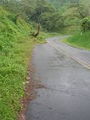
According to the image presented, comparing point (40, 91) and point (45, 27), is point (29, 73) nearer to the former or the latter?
point (40, 91)

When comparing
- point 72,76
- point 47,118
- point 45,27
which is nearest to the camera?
point 47,118

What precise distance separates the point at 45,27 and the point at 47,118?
8155 centimetres

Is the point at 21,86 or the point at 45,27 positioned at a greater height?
the point at 21,86

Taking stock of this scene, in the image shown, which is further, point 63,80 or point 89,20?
point 89,20

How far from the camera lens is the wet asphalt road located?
7.89m

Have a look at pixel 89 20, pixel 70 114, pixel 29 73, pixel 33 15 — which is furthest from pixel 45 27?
pixel 70 114

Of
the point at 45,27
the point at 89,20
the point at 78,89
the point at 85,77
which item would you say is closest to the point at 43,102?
the point at 78,89

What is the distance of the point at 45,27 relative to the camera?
8838 centimetres

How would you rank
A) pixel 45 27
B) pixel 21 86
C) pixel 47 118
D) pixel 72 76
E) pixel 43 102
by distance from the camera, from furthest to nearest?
1. pixel 45 27
2. pixel 72 76
3. pixel 21 86
4. pixel 43 102
5. pixel 47 118

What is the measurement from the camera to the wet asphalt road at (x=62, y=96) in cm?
789

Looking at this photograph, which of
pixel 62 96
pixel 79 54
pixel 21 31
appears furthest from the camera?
pixel 21 31

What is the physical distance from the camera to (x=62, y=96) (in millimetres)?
9719

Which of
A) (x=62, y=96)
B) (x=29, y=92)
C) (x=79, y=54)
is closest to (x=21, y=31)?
(x=79, y=54)

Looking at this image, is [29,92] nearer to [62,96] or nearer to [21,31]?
[62,96]
